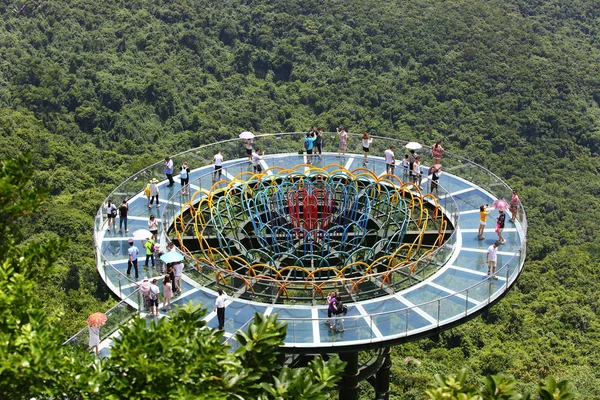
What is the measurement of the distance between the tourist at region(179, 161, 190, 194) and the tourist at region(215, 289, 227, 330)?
1126 cm

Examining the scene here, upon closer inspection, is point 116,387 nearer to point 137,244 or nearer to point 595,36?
point 137,244

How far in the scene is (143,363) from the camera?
2075cm

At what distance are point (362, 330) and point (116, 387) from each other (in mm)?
12685

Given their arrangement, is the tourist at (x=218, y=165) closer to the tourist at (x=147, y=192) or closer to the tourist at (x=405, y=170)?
the tourist at (x=147, y=192)

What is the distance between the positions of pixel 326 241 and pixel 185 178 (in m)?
7.37

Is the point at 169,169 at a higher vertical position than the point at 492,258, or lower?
higher

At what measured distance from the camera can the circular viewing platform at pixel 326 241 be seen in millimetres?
33156

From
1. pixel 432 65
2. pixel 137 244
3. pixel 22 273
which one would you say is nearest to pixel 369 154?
pixel 137 244

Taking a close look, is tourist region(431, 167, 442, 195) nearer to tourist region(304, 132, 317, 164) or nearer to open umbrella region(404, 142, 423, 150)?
open umbrella region(404, 142, 423, 150)

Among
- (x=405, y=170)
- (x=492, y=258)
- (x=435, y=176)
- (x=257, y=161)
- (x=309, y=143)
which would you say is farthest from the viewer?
(x=309, y=143)

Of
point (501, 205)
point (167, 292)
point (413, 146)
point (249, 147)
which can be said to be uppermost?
point (249, 147)

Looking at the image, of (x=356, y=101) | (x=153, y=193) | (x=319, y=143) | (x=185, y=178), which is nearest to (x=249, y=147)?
(x=319, y=143)

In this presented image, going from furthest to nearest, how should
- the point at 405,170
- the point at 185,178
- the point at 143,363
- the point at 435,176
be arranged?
the point at 405,170
the point at 435,176
the point at 185,178
the point at 143,363

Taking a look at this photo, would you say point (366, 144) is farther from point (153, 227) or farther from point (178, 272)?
point (178, 272)
